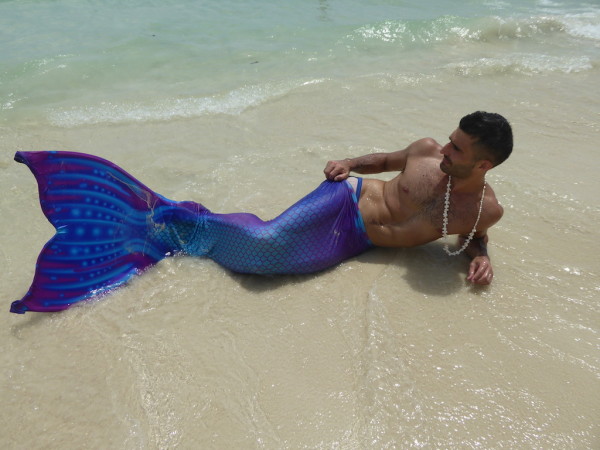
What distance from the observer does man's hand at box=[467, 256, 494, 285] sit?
97.5 inches

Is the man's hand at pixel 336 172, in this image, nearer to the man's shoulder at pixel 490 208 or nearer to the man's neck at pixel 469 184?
the man's neck at pixel 469 184

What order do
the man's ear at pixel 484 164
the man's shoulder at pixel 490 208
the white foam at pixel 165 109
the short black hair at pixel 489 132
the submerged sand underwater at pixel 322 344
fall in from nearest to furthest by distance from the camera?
the submerged sand underwater at pixel 322 344, the short black hair at pixel 489 132, the man's ear at pixel 484 164, the man's shoulder at pixel 490 208, the white foam at pixel 165 109

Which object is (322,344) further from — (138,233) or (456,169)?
(138,233)

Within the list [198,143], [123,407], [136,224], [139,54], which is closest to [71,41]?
[139,54]

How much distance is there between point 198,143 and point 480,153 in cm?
275

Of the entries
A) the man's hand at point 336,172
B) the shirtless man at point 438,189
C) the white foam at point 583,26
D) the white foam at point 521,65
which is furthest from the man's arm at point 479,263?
the white foam at point 583,26

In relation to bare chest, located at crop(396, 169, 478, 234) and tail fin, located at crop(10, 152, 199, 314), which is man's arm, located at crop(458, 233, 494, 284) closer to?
bare chest, located at crop(396, 169, 478, 234)

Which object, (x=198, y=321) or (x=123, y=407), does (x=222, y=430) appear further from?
(x=198, y=321)

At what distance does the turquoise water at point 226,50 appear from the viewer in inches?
211

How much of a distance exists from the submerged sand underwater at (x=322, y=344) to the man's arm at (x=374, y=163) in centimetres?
52

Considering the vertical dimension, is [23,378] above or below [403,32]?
below

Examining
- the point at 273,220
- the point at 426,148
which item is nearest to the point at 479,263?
the point at 426,148

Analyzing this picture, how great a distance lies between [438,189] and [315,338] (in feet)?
3.45

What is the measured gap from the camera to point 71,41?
7055 millimetres
